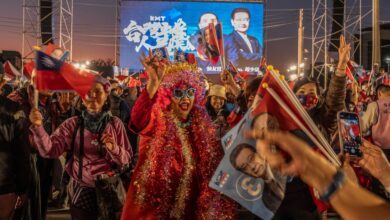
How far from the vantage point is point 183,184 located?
4492mm

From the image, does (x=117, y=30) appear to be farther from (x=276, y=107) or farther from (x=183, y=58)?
(x=276, y=107)

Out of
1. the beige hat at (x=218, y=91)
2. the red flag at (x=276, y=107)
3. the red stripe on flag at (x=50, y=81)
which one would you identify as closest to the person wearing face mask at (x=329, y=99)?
the red flag at (x=276, y=107)

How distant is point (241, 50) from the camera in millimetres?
30672

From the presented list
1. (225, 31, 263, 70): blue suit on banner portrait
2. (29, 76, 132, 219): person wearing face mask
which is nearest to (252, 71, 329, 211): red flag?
(29, 76, 132, 219): person wearing face mask

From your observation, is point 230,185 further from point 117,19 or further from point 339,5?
point 117,19

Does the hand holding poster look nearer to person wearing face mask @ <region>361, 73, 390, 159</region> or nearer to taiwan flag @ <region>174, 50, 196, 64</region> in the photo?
taiwan flag @ <region>174, 50, 196, 64</region>

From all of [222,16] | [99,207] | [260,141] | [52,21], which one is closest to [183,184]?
[99,207]

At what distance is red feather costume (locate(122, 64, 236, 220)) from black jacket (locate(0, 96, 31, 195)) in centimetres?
92

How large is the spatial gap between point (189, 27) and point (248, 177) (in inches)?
1098

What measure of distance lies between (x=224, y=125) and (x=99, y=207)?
1644 millimetres

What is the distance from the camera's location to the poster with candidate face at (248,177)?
2.60 metres

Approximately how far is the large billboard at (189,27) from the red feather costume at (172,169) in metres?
25.5

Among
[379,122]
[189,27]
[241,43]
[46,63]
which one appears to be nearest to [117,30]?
[189,27]

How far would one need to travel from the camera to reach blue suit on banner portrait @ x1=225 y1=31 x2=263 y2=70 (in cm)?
3019
